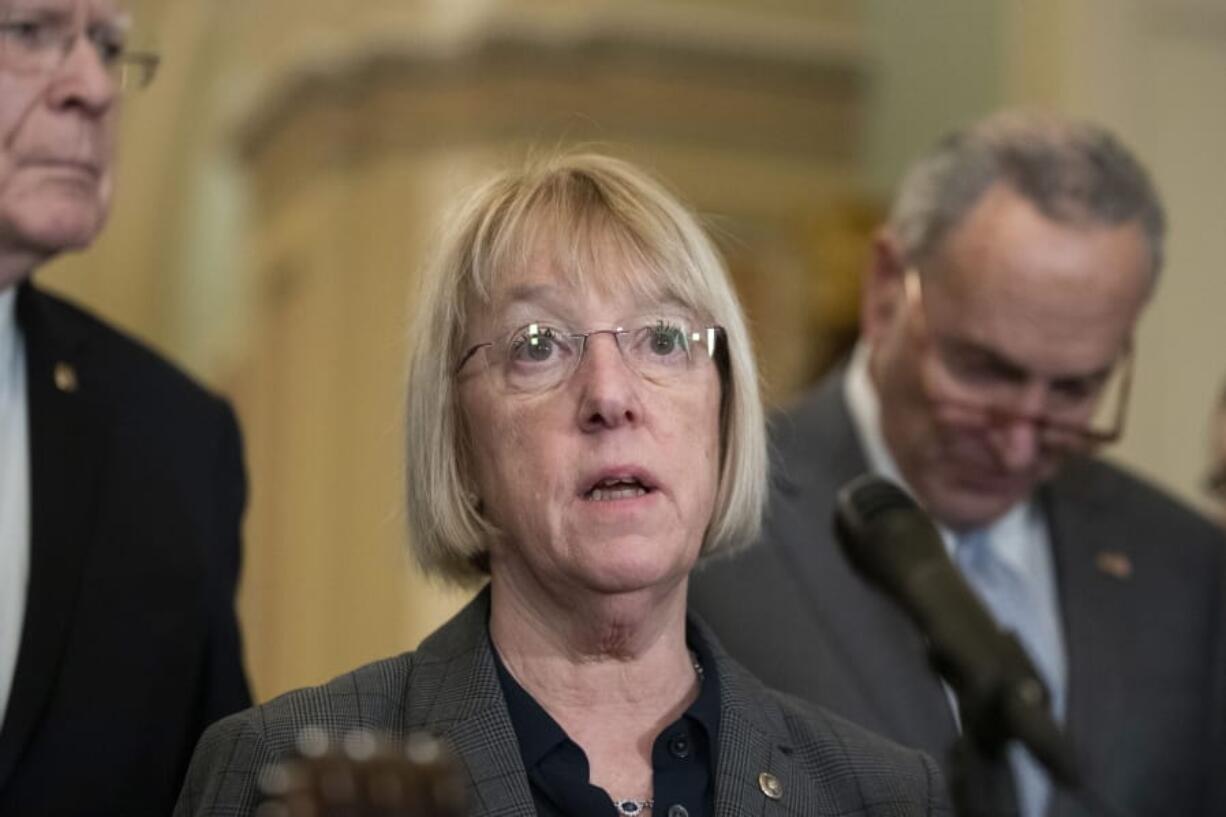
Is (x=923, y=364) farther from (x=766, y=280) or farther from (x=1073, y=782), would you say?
(x=766, y=280)

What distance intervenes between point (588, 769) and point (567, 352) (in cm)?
49

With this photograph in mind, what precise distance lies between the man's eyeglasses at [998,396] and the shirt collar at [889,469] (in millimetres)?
168

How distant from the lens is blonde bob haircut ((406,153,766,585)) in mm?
2746

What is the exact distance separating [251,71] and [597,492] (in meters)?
7.69

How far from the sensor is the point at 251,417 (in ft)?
33.8

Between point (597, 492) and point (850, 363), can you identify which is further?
point (850, 363)

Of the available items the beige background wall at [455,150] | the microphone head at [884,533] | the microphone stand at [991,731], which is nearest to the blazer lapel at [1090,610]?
the microphone head at [884,533]

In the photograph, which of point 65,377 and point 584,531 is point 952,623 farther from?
point 65,377

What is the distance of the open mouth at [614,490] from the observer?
2.66 meters

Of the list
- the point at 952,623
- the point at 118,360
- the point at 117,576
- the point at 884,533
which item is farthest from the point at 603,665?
the point at 118,360

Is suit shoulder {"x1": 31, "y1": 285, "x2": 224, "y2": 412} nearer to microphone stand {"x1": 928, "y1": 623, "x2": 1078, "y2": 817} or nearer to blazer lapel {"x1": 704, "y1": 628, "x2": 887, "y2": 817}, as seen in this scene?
blazer lapel {"x1": 704, "y1": 628, "x2": 887, "y2": 817}

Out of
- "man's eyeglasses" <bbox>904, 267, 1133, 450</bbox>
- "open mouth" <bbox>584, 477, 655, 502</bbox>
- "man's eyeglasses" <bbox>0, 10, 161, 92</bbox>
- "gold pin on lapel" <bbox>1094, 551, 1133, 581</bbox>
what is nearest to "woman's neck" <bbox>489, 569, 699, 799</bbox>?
"open mouth" <bbox>584, 477, 655, 502</bbox>

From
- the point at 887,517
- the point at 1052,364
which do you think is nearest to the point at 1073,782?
the point at 887,517

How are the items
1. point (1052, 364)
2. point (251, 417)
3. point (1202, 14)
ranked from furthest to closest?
point (251, 417) → point (1202, 14) → point (1052, 364)
